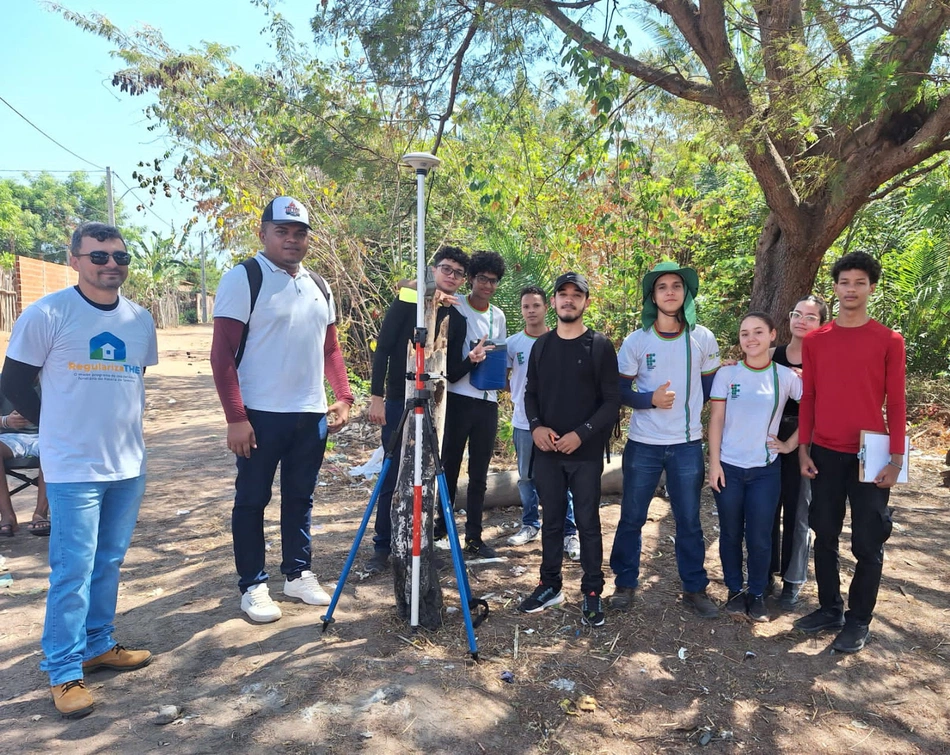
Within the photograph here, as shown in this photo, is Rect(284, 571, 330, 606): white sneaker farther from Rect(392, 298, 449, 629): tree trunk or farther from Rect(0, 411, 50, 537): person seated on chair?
Rect(0, 411, 50, 537): person seated on chair

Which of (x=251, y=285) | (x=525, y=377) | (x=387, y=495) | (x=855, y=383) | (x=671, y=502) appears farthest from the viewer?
(x=525, y=377)

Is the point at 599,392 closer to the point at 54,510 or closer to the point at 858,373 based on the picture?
the point at 858,373

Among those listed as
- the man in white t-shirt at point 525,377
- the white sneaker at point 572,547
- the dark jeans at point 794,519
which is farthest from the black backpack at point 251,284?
the dark jeans at point 794,519

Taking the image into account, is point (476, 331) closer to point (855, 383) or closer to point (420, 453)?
point (420, 453)

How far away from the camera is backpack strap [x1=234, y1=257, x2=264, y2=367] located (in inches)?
138

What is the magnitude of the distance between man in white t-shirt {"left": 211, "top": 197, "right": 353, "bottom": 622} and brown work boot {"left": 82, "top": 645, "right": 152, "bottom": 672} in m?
0.58

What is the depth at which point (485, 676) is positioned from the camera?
319cm

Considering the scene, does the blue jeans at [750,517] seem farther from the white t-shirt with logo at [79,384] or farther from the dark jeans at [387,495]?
the white t-shirt with logo at [79,384]

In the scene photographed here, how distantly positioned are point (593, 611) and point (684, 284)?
1.83 meters

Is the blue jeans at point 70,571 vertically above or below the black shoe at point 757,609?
above

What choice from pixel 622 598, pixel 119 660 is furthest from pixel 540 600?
pixel 119 660

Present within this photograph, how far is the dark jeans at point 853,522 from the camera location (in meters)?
3.36

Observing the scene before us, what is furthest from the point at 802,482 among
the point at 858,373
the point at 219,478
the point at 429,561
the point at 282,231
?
the point at 219,478

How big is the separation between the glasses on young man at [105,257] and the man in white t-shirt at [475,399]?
1.92 meters
